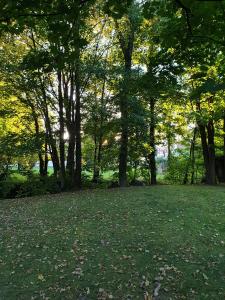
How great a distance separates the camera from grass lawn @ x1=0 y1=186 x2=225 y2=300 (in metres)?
6.07

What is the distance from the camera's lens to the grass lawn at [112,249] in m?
6.07

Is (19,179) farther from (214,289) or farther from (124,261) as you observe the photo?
(214,289)

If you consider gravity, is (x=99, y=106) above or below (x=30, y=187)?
above

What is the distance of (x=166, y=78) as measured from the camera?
5.46 metres

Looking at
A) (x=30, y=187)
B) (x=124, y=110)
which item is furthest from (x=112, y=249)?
(x=30, y=187)

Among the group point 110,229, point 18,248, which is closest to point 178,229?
point 110,229

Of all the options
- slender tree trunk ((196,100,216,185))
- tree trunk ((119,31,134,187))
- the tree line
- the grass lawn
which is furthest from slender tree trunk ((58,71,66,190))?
slender tree trunk ((196,100,216,185))

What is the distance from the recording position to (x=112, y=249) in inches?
299

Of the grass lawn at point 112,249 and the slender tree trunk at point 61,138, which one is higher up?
the slender tree trunk at point 61,138

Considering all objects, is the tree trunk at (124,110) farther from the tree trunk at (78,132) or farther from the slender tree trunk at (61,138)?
the slender tree trunk at (61,138)

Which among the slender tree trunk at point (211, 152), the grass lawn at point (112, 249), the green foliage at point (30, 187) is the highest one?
the slender tree trunk at point (211, 152)

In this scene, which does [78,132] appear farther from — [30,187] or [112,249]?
[112,249]

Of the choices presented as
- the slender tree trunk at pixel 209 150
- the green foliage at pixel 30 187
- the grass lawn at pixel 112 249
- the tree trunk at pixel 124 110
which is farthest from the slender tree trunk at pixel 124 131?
the slender tree trunk at pixel 209 150

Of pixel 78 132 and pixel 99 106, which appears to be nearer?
pixel 99 106
